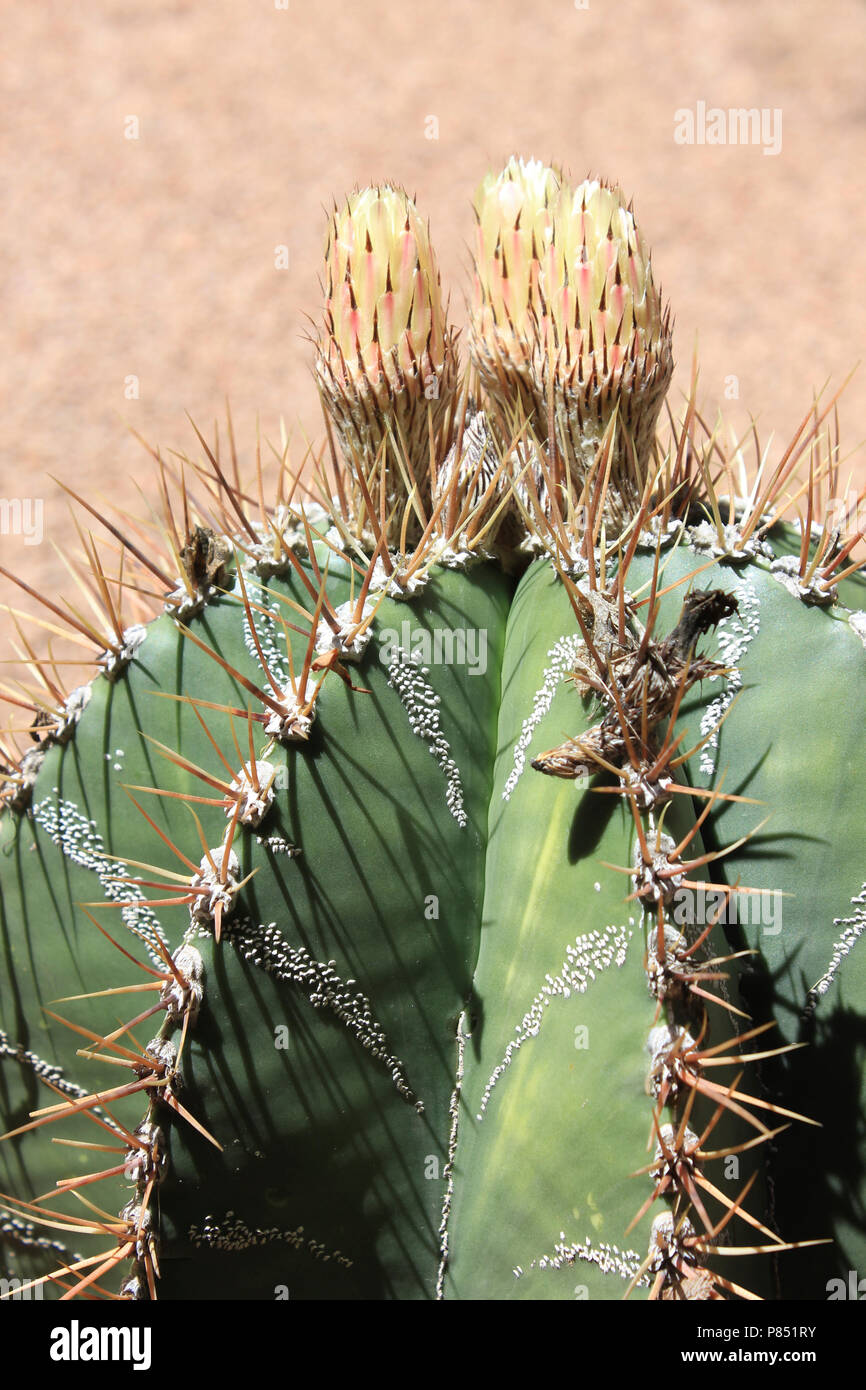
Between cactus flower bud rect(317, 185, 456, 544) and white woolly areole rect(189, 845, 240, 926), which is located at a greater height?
cactus flower bud rect(317, 185, 456, 544)

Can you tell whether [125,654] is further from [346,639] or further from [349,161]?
[349,161]

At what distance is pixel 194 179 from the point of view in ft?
12.9

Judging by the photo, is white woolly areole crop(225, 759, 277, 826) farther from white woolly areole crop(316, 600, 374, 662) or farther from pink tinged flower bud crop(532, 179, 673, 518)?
pink tinged flower bud crop(532, 179, 673, 518)

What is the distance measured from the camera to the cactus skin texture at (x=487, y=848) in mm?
1037
